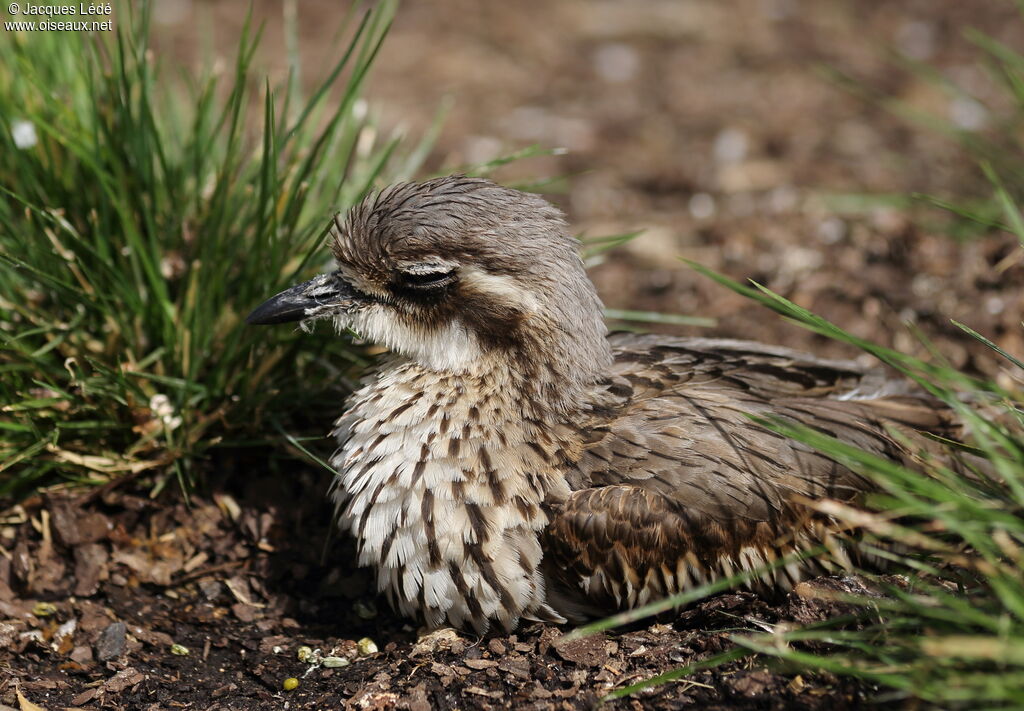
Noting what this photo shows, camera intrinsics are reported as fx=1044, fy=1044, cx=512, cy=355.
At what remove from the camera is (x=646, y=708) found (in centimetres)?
338

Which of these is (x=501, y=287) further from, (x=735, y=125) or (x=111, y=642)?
(x=735, y=125)

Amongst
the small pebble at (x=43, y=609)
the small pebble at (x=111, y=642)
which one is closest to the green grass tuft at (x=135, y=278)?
the small pebble at (x=43, y=609)

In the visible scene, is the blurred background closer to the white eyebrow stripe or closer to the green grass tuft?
the green grass tuft

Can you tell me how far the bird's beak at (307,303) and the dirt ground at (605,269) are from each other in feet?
3.08

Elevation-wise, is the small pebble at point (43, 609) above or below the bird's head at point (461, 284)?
below

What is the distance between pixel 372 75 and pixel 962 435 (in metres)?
5.92

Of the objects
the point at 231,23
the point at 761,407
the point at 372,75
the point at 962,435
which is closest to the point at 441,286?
the point at 761,407

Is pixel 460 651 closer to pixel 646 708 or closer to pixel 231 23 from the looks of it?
pixel 646 708

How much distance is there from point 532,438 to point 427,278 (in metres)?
0.73

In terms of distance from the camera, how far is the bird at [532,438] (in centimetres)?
371

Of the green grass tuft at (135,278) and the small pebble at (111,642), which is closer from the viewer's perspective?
the small pebble at (111,642)

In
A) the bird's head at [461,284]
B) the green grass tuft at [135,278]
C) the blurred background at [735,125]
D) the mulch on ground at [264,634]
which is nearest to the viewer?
the mulch on ground at [264,634]

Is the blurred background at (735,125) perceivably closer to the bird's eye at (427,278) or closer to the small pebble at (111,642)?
the bird's eye at (427,278)

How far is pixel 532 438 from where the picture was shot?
3906mm
